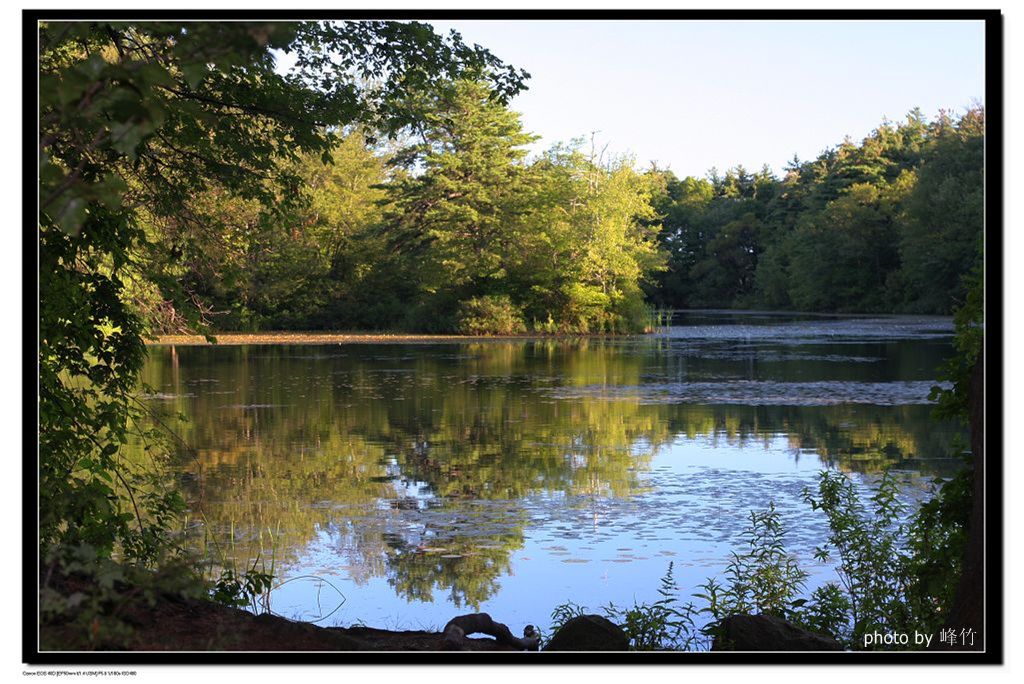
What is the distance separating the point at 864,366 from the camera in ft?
87.0

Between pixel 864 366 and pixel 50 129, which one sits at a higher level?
pixel 50 129

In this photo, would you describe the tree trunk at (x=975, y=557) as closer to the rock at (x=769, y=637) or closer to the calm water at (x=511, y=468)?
the rock at (x=769, y=637)

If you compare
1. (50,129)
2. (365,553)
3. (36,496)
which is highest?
(50,129)

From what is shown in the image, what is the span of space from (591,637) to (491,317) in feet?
122

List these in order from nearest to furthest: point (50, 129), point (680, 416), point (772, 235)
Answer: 1. point (50, 129)
2. point (680, 416)
3. point (772, 235)

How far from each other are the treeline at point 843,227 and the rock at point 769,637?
4615 centimetres

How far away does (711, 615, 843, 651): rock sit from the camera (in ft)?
18.4

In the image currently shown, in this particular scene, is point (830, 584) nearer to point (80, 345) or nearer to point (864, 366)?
point (80, 345)

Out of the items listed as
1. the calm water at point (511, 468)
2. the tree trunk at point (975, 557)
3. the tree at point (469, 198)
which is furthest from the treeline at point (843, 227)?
the tree trunk at point (975, 557)

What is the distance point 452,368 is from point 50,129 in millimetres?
21981

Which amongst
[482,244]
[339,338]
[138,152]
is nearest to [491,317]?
[482,244]

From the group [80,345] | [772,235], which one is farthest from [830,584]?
[772,235]

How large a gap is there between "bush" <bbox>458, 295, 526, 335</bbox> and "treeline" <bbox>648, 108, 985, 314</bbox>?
16.8m

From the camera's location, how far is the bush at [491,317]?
43.0 m
